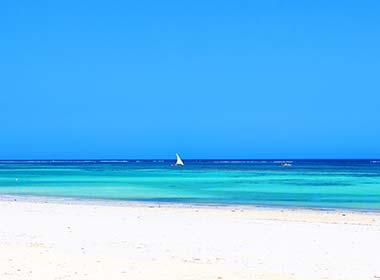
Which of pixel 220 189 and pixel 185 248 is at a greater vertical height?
pixel 220 189

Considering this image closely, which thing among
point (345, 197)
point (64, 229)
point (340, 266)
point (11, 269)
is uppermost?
point (345, 197)

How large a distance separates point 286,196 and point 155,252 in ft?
71.6

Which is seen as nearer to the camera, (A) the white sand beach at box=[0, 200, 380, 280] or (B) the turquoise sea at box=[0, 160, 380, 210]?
(A) the white sand beach at box=[0, 200, 380, 280]

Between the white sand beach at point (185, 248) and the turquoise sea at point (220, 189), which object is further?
the turquoise sea at point (220, 189)

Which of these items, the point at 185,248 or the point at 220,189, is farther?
the point at 220,189

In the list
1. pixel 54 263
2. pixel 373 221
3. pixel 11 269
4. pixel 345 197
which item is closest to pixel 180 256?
pixel 54 263

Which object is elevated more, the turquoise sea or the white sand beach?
the turquoise sea

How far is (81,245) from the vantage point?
1199 centimetres

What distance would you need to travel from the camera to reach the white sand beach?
9.36 meters

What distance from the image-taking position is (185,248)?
38.3 ft

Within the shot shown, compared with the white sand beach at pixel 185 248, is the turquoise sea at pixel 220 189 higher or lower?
higher

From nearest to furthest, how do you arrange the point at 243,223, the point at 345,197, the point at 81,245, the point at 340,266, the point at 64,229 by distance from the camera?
the point at 340,266 → the point at 81,245 → the point at 64,229 → the point at 243,223 → the point at 345,197

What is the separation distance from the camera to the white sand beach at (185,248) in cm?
936

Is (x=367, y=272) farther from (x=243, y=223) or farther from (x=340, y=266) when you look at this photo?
(x=243, y=223)
